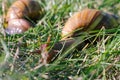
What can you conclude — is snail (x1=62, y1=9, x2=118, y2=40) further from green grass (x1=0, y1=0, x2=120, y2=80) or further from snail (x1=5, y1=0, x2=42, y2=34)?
snail (x1=5, y1=0, x2=42, y2=34)

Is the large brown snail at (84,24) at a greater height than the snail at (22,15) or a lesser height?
lesser

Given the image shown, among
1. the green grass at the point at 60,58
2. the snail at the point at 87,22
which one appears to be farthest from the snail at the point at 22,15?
the snail at the point at 87,22

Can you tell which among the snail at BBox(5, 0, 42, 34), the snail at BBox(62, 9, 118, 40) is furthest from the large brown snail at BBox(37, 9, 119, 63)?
the snail at BBox(5, 0, 42, 34)

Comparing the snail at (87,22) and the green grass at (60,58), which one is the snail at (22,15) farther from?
the snail at (87,22)

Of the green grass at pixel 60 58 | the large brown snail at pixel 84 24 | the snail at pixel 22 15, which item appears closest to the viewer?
the green grass at pixel 60 58

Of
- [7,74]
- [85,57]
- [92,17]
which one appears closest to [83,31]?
[92,17]

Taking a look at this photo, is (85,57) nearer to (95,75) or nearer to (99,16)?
(95,75)

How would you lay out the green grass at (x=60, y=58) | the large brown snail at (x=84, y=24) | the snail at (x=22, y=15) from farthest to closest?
the snail at (x=22, y=15) < the large brown snail at (x=84, y=24) < the green grass at (x=60, y=58)

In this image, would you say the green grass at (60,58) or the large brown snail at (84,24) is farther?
the large brown snail at (84,24)
